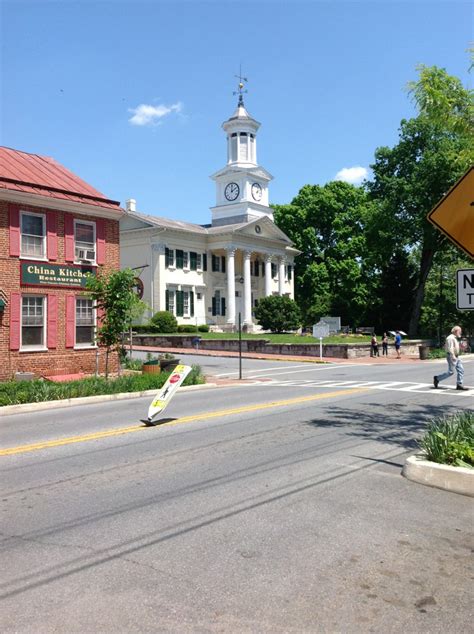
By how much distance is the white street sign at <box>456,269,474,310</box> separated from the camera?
6.56 metres

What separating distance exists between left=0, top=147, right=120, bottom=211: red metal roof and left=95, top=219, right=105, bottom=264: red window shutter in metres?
0.72

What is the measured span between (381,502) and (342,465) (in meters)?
1.60

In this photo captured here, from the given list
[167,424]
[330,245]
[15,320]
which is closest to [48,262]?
[15,320]

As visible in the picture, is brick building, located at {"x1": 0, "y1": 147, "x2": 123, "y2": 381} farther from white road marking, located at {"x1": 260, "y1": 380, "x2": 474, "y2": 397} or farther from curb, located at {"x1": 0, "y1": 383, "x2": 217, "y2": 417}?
white road marking, located at {"x1": 260, "y1": 380, "x2": 474, "y2": 397}

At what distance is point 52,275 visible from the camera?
20797 millimetres

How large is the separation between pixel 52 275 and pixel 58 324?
1791mm

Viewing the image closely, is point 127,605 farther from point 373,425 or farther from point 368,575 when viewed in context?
point 373,425

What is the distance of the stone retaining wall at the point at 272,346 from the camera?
36.8 metres

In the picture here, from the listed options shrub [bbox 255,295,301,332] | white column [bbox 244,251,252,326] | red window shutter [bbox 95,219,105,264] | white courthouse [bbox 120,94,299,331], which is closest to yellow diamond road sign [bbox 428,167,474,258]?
red window shutter [bbox 95,219,105,264]

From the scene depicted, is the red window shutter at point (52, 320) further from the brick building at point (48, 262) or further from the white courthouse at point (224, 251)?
the white courthouse at point (224, 251)

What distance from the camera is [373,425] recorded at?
1085cm

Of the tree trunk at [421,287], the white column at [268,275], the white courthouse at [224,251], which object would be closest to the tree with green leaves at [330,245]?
Answer: the white courthouse at [224,251]

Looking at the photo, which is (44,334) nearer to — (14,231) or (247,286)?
(14,231)

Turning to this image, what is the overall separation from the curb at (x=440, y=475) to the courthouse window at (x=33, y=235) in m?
16.6
